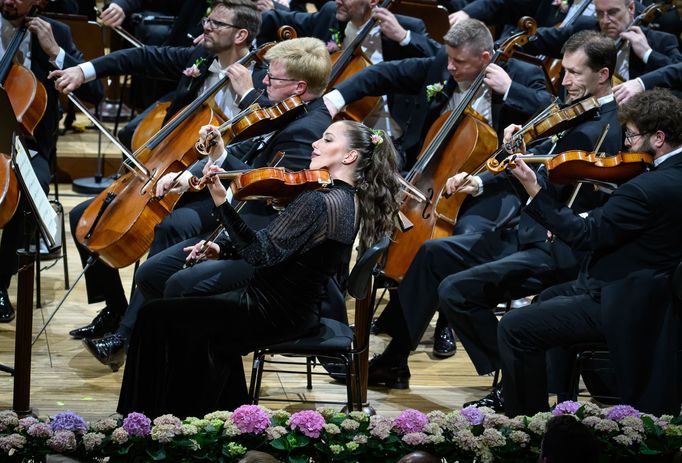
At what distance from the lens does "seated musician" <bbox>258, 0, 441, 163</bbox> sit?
5.39 meters

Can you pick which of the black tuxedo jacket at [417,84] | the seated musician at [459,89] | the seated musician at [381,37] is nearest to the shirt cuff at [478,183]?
the seated musician at [459,89]

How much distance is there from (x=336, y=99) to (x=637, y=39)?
59.0 inches

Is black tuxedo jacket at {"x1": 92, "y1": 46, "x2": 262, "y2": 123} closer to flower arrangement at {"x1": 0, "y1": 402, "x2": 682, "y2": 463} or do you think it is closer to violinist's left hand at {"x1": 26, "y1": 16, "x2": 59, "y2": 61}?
violinist's left hand at {"x1": 26, "y1": 16, "x2": 59, "y2": 61}

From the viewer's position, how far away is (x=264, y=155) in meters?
4.15

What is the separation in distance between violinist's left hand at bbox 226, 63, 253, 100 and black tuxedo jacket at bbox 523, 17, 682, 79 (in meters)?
1.51

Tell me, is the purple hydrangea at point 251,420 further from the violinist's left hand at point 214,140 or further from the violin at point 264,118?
the violin at point 264,118

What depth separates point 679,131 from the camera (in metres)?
3.49

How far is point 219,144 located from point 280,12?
241 centimetres

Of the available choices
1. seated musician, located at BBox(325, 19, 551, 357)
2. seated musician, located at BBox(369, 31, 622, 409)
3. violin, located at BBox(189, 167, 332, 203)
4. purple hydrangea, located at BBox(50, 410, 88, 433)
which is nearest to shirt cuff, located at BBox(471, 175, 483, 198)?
seated musician, located at BBox(369, 31, 622, 409)

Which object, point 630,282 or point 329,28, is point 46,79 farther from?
point 630,282

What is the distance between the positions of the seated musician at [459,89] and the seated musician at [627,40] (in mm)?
637

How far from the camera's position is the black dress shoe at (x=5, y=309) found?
477 cm

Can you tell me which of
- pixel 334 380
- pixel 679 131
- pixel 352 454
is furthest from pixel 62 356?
pixel 679 131

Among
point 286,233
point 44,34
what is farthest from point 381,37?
point 286,233
